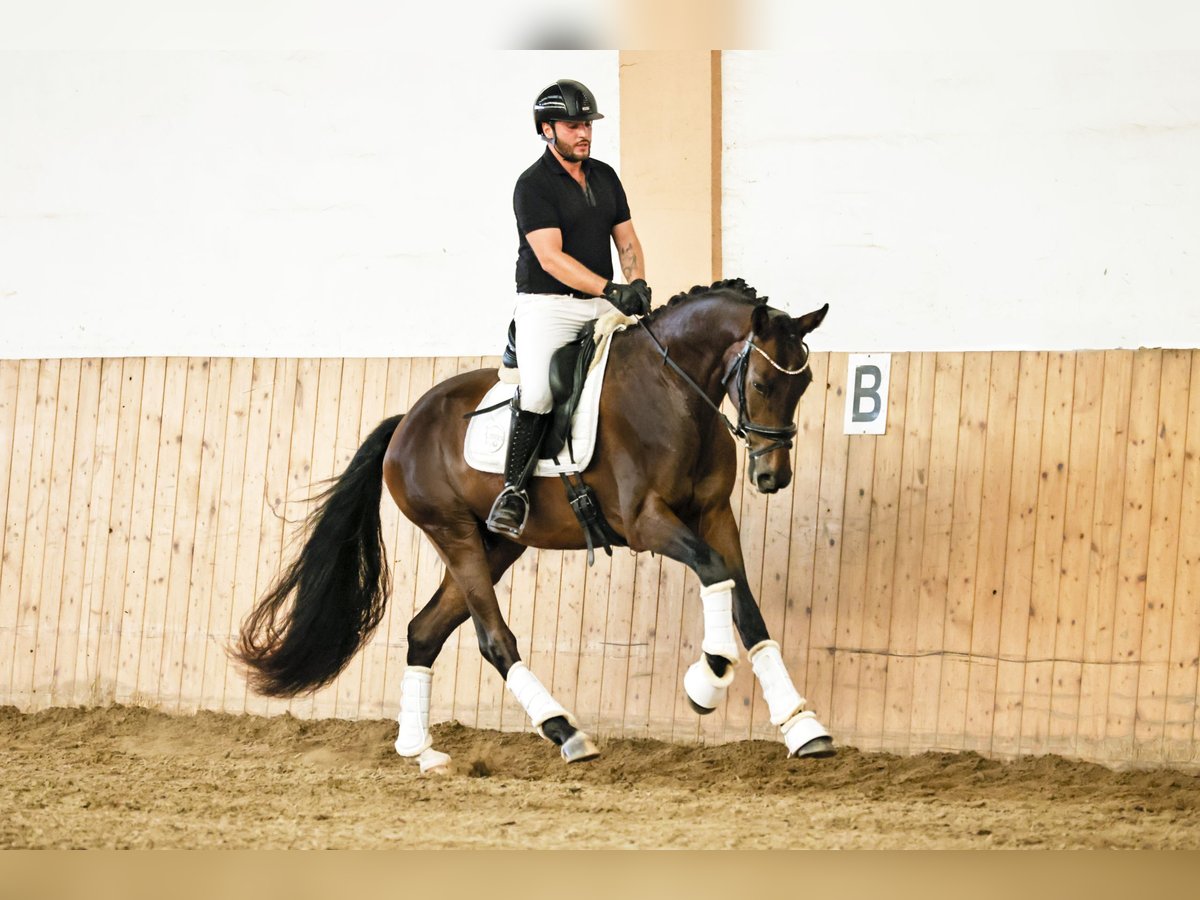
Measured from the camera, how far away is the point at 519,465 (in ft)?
18.2

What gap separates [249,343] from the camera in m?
7.64

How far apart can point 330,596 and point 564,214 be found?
6.87 ft

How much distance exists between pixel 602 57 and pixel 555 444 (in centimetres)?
258

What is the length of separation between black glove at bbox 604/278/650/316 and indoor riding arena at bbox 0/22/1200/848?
1.35 metres

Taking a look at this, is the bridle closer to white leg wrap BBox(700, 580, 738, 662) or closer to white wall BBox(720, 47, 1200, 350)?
white leg wrap BBox(700, 580, 738, 662)

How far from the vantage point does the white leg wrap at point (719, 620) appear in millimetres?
4820

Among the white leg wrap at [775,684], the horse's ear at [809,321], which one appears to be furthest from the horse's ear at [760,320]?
the white leg wrap at [775,684]

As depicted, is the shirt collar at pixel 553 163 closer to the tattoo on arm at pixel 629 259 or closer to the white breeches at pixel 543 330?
the tattoo on arm at pixel 629 259

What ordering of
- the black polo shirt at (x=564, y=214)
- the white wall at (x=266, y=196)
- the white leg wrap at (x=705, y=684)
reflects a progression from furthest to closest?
1. the white wall at (x=266, y=196)
2. the black polo shirt at (x=564, y=214)
3. the white leg wrap at (x=705, y=684)

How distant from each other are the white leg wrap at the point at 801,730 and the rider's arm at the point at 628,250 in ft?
7.01

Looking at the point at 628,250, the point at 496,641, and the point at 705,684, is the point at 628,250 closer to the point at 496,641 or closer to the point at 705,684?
the point at 496,641

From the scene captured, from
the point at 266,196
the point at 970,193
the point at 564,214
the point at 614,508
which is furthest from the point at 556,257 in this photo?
the point at 266,196

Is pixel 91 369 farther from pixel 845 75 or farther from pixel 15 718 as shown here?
pixel 845 75

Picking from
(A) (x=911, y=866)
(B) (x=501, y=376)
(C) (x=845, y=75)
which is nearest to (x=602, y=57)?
(C) (x=845, y=75)
